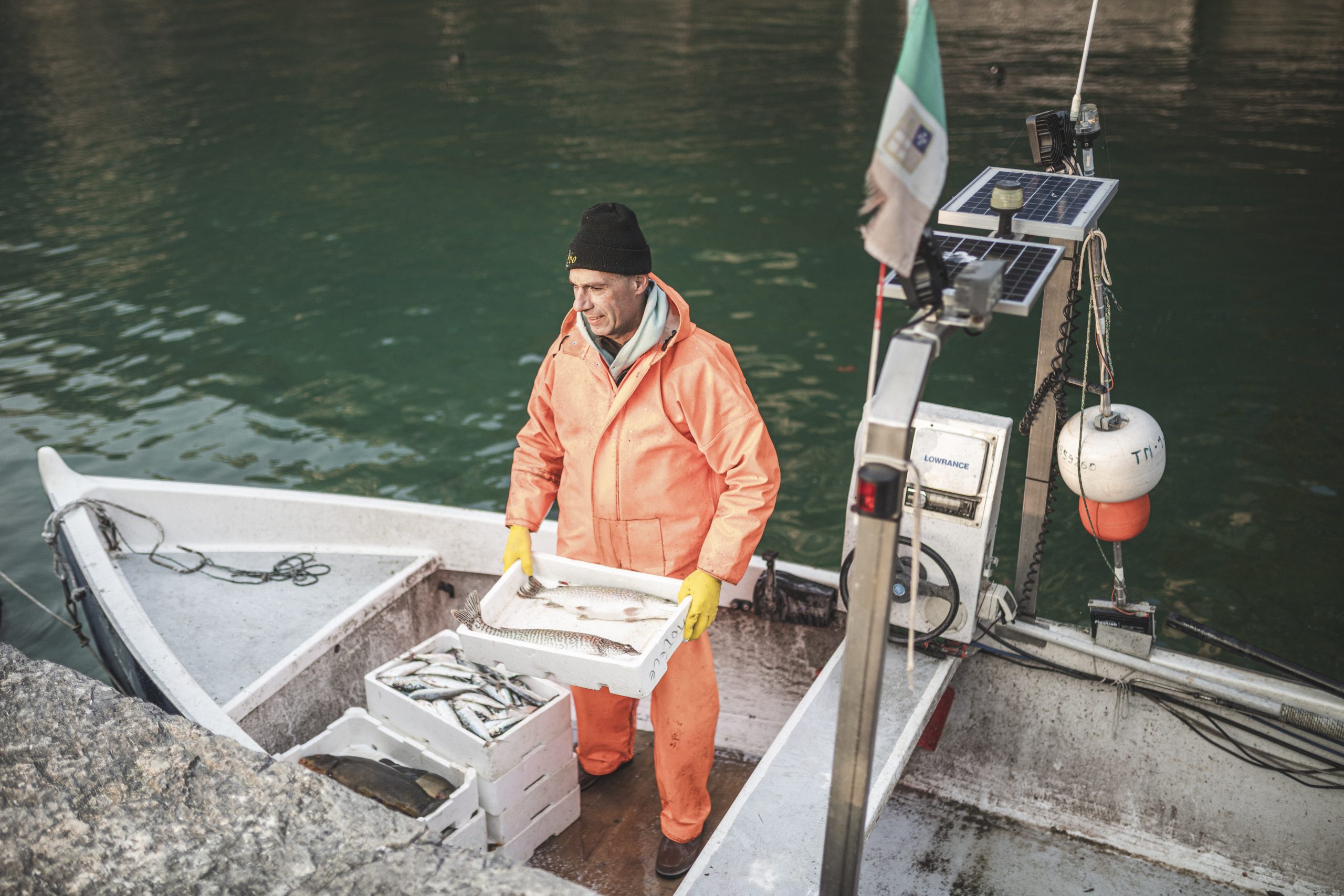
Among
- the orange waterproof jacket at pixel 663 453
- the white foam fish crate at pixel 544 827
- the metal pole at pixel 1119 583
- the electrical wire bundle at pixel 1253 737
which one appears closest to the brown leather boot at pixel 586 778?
the white foam fish crate at pixel 544 827

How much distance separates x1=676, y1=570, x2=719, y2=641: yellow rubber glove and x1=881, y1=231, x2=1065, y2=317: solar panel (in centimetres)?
123

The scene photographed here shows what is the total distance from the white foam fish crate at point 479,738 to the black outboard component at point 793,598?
961 millimetres

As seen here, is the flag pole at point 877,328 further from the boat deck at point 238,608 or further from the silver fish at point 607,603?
the boat deck at point 238,608

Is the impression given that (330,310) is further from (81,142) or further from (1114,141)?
(1114,141)

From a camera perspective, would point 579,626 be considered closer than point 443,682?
Yes

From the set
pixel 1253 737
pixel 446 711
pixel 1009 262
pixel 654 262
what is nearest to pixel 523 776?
pixel 446 711

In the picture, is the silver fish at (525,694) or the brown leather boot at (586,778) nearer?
the silver fish at (525,694)

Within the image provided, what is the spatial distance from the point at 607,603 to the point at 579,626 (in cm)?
12

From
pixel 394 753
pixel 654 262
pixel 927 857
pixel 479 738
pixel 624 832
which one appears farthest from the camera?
pixel 654 262

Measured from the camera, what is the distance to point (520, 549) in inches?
141

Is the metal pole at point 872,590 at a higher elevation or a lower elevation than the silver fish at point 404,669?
higher

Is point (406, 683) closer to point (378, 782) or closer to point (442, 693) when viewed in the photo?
point (442, 693)

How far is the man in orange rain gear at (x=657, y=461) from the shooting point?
3.16 metres

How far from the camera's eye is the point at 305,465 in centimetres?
815
